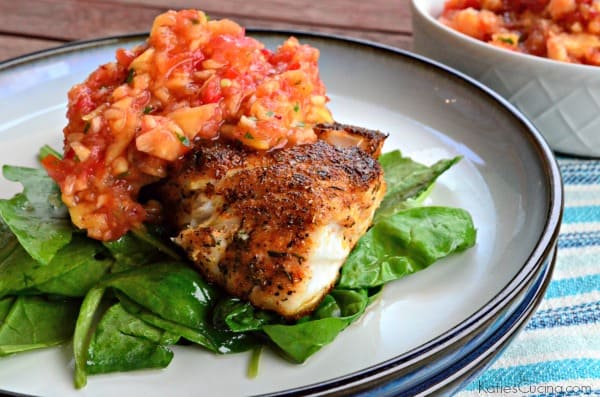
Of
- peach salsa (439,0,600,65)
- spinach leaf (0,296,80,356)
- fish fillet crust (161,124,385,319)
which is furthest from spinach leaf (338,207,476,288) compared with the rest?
peach salsa (439,0,600,65)

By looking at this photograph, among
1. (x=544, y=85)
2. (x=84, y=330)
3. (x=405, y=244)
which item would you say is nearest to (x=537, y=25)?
(x=544, y=85)

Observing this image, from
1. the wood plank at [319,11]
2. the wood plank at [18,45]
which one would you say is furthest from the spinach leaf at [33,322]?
the wood plank at [319,11]

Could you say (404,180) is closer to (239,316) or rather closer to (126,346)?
(239,316)

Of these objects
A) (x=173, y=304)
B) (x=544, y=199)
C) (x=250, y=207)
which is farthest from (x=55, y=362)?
(x=544, y=199)

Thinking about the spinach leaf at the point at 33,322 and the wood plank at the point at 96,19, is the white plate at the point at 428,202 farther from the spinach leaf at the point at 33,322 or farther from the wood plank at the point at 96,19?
the wood plank at the point at 96,19

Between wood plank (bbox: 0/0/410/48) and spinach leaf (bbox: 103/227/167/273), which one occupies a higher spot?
spinach leaf (bbox: 103/227/167/273)

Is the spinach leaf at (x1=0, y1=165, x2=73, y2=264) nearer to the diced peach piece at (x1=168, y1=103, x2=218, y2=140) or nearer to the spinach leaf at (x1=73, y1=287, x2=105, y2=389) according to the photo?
the spinach leaf at (x1=73, y1=287, x2=105, y2=389)

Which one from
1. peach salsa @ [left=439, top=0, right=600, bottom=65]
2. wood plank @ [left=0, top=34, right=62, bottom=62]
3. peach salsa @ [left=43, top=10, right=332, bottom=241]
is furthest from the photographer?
wood plank @ [left=0, top=34, right=62, bottom=62]
